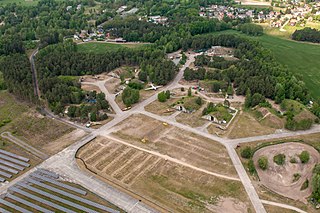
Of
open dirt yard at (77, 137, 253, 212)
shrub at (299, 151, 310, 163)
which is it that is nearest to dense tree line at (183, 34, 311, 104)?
shrub at (299, 151, 310, 163)

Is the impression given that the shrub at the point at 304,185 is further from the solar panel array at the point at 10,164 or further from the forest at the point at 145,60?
the solar panel array at the point at 10,164

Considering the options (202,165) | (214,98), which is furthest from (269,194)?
(214,98)

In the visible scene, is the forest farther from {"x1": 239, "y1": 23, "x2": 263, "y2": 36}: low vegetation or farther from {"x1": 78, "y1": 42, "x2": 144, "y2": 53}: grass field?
{"x1": 78, "y1": 42, "x2": 144, "y2": 53}: grass field

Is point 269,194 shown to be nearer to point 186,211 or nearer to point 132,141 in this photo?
point 186,211

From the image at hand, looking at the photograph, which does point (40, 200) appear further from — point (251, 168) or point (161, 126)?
point (251, 168)

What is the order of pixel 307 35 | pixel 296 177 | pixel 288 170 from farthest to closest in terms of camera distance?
pixel 307 35
pixel 288 170
pixel 296 177

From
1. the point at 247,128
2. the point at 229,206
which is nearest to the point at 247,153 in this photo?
the point at 247,128

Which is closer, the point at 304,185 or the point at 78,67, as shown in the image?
the point at 304,185
